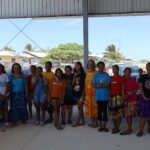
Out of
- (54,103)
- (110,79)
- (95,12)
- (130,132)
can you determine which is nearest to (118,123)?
(130,132)

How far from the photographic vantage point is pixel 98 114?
8.30 m

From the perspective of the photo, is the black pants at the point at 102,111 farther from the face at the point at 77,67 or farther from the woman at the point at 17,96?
the woman at the point at 17,96

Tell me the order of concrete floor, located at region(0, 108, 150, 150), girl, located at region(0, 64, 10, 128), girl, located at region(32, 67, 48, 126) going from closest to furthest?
concrete floor, located at region(0, 108, 150, 150)
girl, located at region(0, 64, 10, 128)
girl, located at region(32, 67, 48, 126)

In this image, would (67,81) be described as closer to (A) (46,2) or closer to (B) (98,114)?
(B) (98,114)

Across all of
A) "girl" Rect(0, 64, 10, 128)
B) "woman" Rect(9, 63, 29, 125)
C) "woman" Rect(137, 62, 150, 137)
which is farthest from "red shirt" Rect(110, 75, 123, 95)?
"girl" Rect(0, 64, 10, 128)

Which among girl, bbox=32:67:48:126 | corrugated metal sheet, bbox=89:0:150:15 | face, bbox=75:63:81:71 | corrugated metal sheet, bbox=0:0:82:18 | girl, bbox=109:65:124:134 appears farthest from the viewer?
corrugated metal sheet, bbox=0:0:82:18

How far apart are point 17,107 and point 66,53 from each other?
75.8 feet

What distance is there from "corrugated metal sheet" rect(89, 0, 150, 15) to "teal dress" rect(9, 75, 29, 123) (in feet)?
20.1

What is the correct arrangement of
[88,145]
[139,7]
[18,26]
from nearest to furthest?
[88,145]
[139,7]
[18,26]

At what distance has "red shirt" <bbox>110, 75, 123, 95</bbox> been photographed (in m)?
8.07

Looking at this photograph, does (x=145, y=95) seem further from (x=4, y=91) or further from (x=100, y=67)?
(x=4, y=91)

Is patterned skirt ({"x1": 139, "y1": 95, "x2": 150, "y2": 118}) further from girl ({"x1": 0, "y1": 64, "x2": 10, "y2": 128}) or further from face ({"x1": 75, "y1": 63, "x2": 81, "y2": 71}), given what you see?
girl ({"x1": 0, "y1": 64, "x2": 10, "y2": 128})

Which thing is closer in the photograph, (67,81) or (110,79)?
(110,79)

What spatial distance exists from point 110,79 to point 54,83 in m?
1.37
